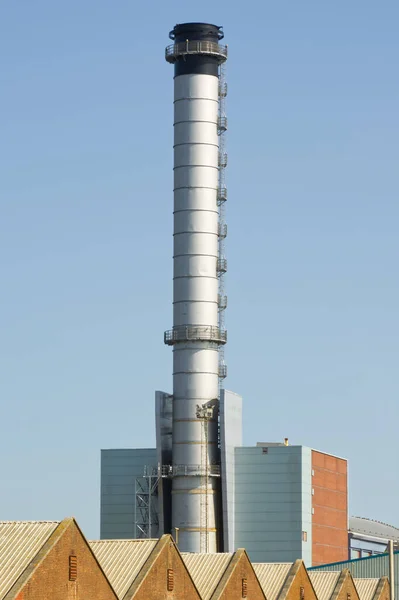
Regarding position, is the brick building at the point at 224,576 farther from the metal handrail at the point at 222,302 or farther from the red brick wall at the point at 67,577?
the metal handrail at the point at 222,302

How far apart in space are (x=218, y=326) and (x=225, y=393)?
18.1ft

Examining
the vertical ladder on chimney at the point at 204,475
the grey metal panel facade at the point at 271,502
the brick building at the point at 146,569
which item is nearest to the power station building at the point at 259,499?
the grey metal panel facade at the point at 271,502

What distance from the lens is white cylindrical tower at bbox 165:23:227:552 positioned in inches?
4186

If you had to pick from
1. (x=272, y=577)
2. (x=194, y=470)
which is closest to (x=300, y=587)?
(x=272, y=577)

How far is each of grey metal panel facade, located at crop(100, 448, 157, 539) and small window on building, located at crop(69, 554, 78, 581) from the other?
2507 inches

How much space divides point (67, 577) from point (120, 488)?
65.6 meters

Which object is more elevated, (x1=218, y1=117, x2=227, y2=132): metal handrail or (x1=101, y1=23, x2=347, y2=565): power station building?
(x1=218, y1=117, x2=227, y2=132): metal handrail

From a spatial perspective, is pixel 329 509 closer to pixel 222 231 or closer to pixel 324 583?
pixel 222 231

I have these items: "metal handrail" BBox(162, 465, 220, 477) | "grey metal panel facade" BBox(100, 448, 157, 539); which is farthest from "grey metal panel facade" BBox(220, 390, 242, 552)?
"grey metal panel facade" BBox(100, 448, 157, 539)

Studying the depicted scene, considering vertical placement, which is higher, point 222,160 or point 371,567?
point 222,160

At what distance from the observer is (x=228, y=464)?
106562 mm

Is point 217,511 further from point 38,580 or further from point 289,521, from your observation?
point 38,580

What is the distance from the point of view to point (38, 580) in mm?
46375

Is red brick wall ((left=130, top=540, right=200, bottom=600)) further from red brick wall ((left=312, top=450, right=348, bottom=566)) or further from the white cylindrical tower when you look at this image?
red brick wall ((left=312, top=450, right=348, bottom=566))
